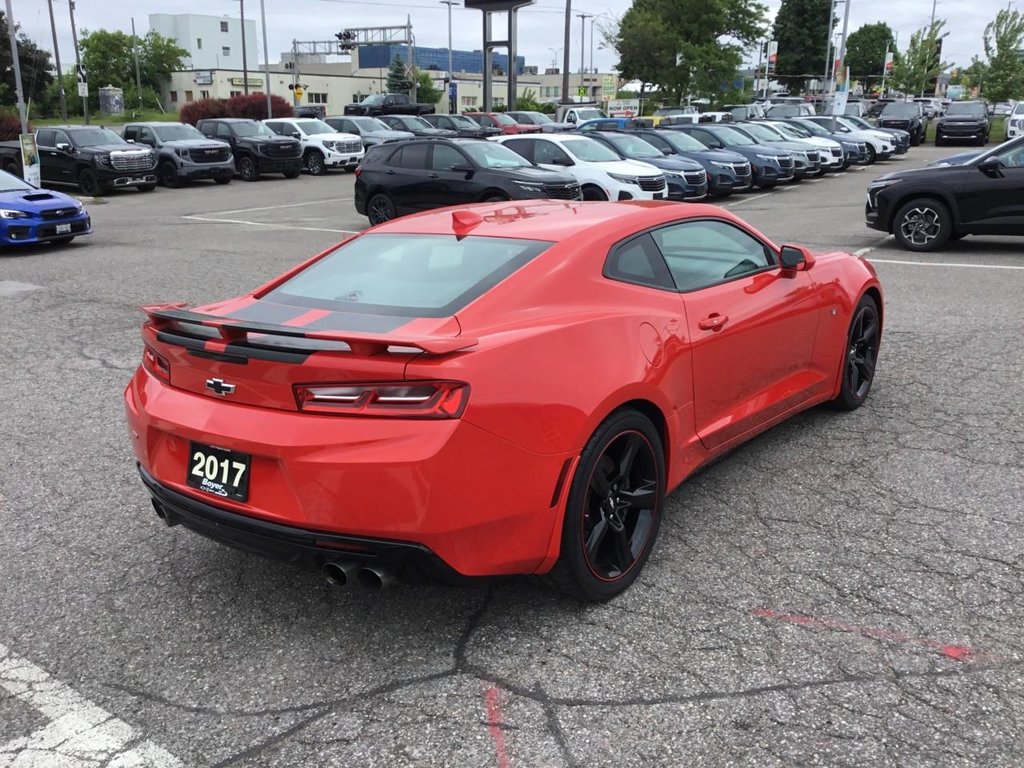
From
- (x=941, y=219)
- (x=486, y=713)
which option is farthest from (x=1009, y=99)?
(x=486, y=713)

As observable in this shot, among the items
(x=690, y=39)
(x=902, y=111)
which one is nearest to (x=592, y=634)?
(x=902, y=111)

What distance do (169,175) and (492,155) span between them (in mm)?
13780

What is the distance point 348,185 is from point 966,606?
25.3 m

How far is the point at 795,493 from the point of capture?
454 centimetres

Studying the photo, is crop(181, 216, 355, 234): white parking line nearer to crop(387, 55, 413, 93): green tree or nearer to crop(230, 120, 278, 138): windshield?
crop(230, 120, 278, 138): windshield

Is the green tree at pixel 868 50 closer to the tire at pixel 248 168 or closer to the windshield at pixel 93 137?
the tire at pixel 248 168

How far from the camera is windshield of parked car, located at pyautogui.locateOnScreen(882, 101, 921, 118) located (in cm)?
3794

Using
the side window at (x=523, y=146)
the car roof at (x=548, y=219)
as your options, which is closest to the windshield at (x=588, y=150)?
the side window at (x=523, y=146)

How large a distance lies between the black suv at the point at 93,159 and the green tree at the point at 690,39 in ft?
112

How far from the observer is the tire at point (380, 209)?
1600 centimetres

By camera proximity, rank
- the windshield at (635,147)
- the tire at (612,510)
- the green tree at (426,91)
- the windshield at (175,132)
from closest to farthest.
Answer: the tire at (612,510) → the windshield at (635,147) → the windshield at (175,132) → the green tree at (426,91)

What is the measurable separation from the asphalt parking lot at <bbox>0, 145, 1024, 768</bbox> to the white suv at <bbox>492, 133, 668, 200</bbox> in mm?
11732

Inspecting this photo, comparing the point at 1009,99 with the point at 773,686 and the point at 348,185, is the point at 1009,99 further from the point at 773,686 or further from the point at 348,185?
the point at 773,686

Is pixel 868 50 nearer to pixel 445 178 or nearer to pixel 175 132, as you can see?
pixel 175 132
